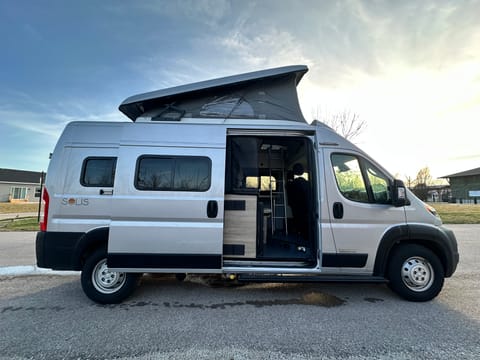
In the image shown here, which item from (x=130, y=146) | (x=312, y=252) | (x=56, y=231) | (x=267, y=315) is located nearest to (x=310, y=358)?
(x=267, y=315)

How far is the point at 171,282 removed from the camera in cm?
436

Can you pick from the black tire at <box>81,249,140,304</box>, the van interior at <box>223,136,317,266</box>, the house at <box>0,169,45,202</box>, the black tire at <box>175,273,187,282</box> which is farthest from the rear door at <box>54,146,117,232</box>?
the house at <box>0,169,45,202</box>

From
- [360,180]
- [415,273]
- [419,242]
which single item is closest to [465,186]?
[419,242]

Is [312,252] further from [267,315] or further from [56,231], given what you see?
[56,231]

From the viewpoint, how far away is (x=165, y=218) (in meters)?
3.36

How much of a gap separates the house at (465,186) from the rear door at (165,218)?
63510 mm

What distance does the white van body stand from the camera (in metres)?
3.37

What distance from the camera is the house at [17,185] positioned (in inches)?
1278

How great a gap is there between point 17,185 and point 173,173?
42.6 metres

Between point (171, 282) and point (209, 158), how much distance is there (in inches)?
96.3

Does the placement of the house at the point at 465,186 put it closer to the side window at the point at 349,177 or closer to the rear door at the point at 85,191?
the side window at the point at 349,177

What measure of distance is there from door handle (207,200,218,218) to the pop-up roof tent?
1390 mm

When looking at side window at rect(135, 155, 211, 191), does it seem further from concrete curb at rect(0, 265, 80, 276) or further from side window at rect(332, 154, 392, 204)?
concrete curb at rect(0, 265, 80, 276)

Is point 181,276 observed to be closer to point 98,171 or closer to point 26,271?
point 98,171
